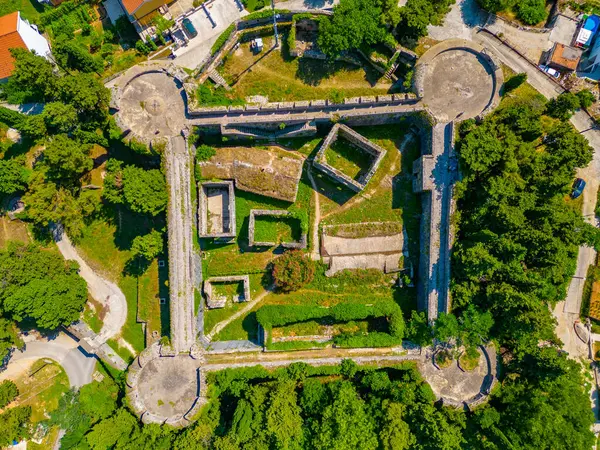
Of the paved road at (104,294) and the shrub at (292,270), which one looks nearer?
the shrub at (292,270)

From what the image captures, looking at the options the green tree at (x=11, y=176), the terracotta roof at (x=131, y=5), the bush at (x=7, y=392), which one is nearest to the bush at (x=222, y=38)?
the terracotta roof at (x=131, y=5)

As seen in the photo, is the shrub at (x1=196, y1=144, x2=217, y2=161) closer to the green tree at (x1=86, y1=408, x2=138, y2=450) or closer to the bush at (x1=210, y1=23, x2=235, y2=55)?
the bush at (x1=210, y1=23, x2=235, y2=55)

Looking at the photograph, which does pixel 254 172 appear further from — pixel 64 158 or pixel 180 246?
pixel 64 158

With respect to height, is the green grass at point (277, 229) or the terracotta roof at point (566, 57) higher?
the terracotta roof at point (566, 57)

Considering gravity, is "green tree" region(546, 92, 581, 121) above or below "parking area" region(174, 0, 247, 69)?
below

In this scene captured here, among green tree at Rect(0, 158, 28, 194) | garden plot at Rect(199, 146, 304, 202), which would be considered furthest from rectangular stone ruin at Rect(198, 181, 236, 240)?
green tree at Rect(0, 158, 28, 194)

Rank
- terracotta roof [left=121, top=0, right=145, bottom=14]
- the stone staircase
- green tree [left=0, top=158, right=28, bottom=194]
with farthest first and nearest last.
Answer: the stone staircase → terracotta roof [left=121, top=0, right=145, bottom=14] → green tree [left=0, top=158, right=28, bottom=194]

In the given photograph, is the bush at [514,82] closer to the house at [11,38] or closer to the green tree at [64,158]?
the green tree at [64,158]
